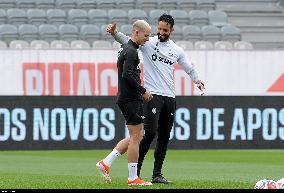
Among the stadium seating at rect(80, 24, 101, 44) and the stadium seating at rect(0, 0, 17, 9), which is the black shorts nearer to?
the stadium seating at rect(80, 24, 101, 44)

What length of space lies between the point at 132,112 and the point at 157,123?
0.65 m

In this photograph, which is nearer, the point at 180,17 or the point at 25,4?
the point at 25,4

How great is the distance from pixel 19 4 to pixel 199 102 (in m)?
8.28

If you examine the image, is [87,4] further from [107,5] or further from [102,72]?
[102,72]

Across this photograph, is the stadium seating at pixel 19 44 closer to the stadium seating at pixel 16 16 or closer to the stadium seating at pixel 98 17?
the stadium seating at pixel 16 16

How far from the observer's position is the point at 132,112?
10.4 metres

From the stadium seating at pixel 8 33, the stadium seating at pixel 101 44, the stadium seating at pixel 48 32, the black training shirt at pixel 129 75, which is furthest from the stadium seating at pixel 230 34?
the black training shirt at pixel 129 75

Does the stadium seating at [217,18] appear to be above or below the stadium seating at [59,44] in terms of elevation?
above

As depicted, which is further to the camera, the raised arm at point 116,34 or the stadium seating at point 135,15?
the stadium seating at point 135,15

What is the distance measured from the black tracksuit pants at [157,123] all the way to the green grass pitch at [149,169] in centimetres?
43

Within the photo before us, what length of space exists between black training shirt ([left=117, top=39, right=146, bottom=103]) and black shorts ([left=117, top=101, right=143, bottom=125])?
0.17 ft

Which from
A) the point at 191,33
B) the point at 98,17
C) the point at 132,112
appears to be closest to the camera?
the point at 132,112

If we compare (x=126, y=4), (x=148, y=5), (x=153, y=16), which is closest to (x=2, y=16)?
(x=126, y=4)

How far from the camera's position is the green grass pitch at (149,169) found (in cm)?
1061
